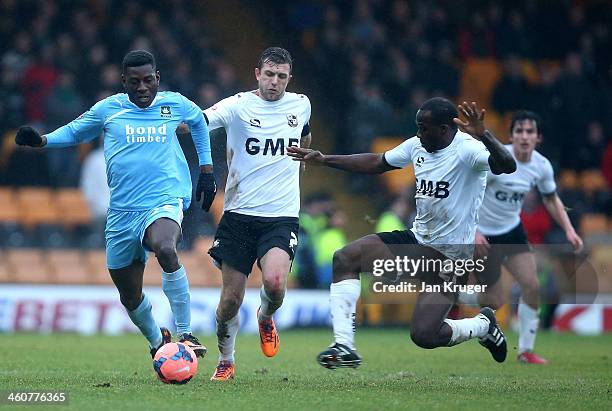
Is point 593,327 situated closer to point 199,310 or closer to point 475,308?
point 475,308

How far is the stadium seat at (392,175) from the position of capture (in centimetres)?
1975

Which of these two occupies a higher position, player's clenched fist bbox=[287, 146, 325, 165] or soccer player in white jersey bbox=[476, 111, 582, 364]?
player's clenched fist bbox=[287, 146, 325, 165]

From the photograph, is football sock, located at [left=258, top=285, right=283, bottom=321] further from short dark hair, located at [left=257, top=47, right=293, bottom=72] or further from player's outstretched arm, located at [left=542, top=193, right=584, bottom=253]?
player's outstretched arm, located at [left=542, top=193, right=584, bottom=253]

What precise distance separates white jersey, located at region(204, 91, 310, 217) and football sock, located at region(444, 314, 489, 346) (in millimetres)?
1641

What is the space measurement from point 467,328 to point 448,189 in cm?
114

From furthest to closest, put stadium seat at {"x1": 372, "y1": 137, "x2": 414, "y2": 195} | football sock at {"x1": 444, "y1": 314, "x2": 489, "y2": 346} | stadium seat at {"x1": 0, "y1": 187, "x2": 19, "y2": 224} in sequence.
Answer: stadium seat at {"x1": 372, "y1": 137, "x2": 414, "y2": 195} < stadium seat at {"x1": 0, "y1": 187, "x2": 19, "y2": 224} < football sock at {"x1": 444, "y1": 314, "x2": 489, "y2": 346}

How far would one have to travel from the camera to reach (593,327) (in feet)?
58.6

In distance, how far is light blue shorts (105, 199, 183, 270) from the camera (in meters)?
9.37

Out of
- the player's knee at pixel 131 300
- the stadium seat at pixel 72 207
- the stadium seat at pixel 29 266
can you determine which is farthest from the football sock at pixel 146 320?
the stadium seat at pixel 72 207

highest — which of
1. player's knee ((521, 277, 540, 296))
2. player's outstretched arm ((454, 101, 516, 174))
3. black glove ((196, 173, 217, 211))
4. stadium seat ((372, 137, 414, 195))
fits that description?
player's outstretched arm ((454, 101, 516, 174))

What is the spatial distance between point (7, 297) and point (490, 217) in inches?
287

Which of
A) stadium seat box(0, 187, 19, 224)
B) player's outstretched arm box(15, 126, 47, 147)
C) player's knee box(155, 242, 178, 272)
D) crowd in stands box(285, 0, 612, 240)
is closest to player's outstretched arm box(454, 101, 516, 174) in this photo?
player's knee box(155, 242, 178, 272)

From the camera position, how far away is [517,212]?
12.6 meters

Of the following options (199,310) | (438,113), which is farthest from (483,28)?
(438,113)
